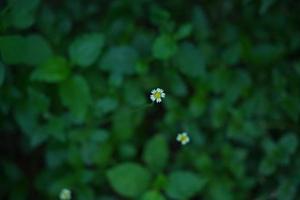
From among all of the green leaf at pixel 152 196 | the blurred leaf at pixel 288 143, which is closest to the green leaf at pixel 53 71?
the green leaf at pixel 152 196

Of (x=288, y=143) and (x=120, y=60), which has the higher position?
(x=120, y=60)

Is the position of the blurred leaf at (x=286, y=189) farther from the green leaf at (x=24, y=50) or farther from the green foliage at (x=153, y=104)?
the green leaf at (x=24, y=50)

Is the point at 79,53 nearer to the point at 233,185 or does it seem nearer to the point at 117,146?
the point at 117,146

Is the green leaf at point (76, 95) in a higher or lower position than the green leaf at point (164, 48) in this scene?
lower

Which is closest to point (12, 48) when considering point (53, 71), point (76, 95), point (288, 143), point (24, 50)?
point (24, 50)

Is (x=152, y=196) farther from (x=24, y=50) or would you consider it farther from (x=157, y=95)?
(x=24, y=50)

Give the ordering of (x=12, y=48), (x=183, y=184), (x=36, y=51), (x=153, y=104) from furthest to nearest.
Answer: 1. (x=153, y=104)
2. (x=183, y=184)
3. (x=36, y=51)
4. (x=12, y=48)
